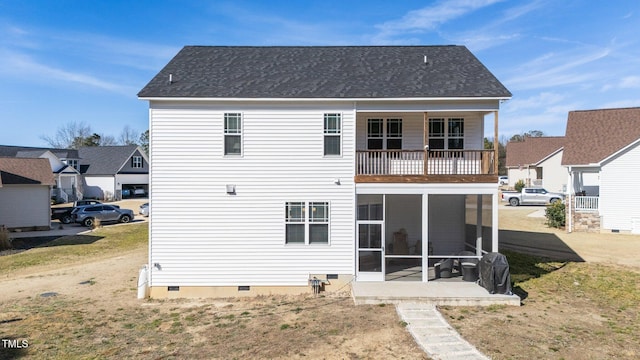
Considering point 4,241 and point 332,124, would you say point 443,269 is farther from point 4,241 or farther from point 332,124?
point 4,241

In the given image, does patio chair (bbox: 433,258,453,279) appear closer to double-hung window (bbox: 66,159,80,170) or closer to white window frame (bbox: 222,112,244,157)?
white window frame (bbox: 222,112,244,157)

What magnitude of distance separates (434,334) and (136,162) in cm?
5033

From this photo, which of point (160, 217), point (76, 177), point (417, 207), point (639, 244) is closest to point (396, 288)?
point (417, 207)

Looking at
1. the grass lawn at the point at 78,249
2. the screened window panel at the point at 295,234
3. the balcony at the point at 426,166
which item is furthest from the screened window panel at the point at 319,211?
the grass lawn at the point at 78,249

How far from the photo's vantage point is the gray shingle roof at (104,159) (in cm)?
4859

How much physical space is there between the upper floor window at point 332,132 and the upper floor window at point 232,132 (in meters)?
3.01

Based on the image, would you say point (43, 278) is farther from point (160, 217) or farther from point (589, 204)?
point (589, 204)

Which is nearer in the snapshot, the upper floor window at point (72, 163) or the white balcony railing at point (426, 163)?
the white balcony railing at point (426, 163)

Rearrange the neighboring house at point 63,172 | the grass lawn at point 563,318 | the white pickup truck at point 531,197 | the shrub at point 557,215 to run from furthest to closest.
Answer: the neighboring house at point 63,172
the white pickup truck at point 531,197
the shrub at point 557,215
the grass lawn at point 563,318

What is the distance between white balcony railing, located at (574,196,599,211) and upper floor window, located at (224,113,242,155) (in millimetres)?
21918

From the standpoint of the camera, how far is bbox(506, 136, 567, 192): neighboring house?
43250mm

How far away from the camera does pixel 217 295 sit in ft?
42.6

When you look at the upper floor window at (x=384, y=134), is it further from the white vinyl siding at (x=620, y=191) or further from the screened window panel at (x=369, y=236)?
the white vinyl siding at (x=620, y=191)

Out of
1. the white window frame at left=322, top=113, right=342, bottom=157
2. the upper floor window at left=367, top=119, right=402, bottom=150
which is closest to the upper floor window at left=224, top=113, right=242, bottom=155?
the white window frame at left=322, top=113, right=342, bottom=157
